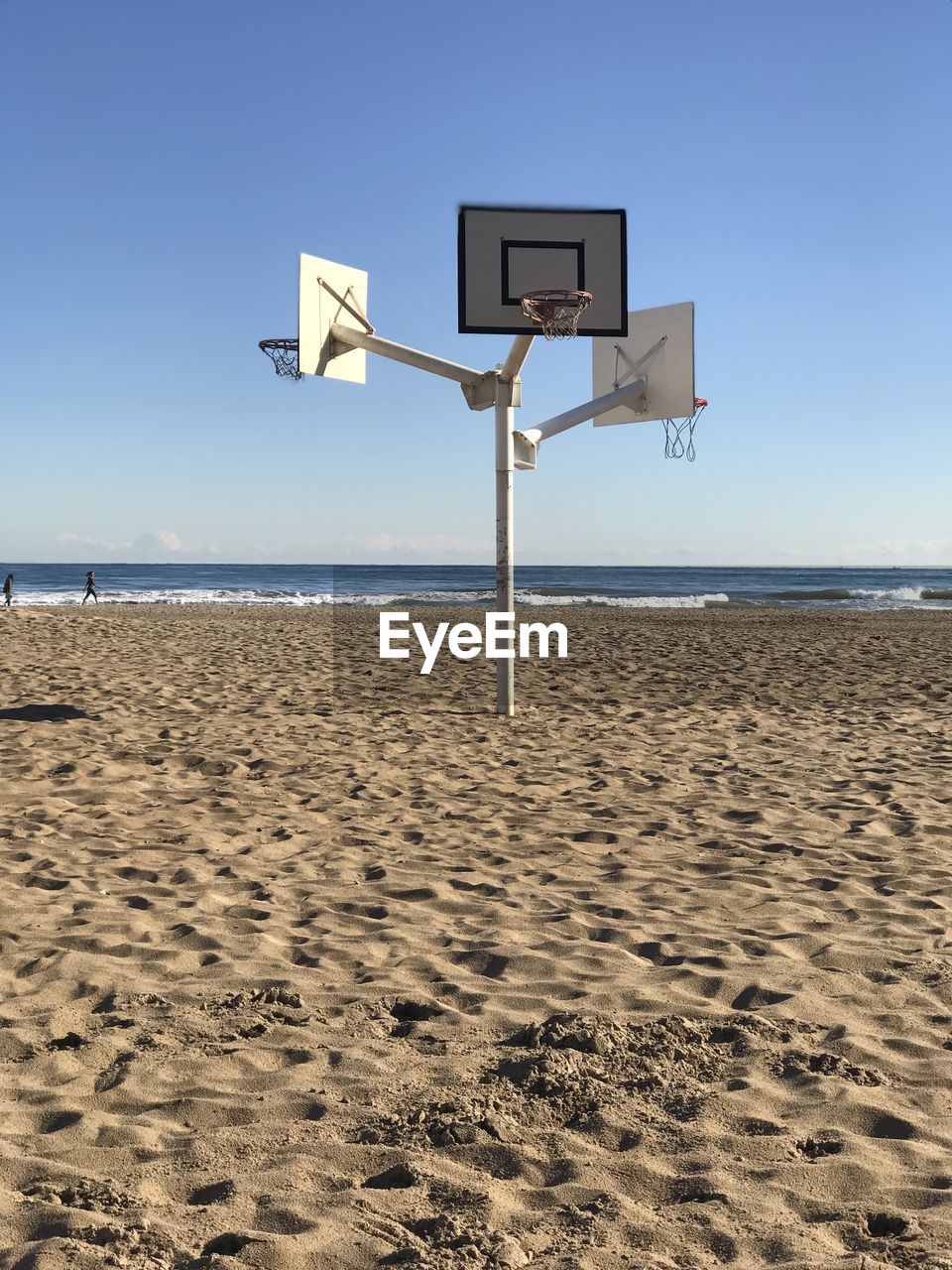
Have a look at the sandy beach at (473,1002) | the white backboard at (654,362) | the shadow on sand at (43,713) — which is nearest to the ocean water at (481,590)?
the white backboard at (654,362)

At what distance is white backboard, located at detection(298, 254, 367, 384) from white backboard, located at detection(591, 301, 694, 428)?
293 cm

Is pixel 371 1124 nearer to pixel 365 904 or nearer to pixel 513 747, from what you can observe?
pixel 365 904

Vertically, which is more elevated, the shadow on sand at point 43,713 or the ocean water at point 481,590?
the ocean water at point 481,590

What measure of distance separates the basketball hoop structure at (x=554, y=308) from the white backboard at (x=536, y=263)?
0.45ft

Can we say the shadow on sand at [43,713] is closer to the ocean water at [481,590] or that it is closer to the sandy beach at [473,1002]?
the sandy beach at [473,1002]

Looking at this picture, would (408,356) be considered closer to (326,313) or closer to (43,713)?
(326,313)

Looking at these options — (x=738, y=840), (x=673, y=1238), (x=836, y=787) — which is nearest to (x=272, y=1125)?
(x=673, y=1238)

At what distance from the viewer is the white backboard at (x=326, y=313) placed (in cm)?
1074

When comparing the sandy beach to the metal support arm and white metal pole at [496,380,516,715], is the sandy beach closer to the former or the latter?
white metal pole at [496,380,516,715]

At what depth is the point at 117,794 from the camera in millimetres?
7215

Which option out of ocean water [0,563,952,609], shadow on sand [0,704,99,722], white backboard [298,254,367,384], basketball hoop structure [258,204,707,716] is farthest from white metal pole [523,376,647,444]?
ocean water [0,563,952,609]

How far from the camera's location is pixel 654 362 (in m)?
12.1

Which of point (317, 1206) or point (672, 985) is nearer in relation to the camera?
point (317, 1206)

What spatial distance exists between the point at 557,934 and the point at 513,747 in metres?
4.53
